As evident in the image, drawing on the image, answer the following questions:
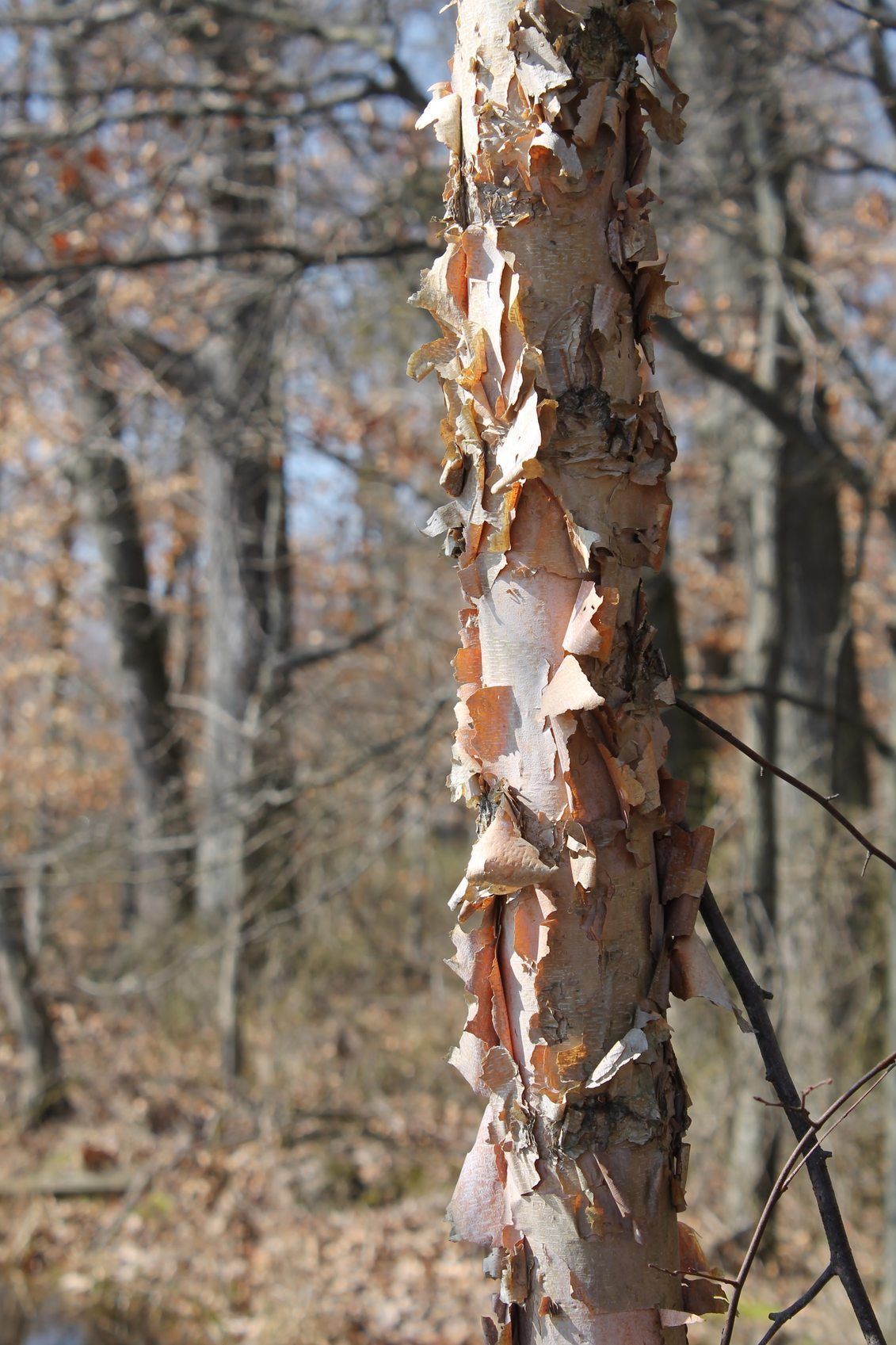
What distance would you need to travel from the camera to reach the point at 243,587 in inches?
276

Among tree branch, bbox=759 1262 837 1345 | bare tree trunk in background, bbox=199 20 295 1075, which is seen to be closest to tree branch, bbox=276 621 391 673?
bare tree trunk in background, bbox=199 20 295 1075

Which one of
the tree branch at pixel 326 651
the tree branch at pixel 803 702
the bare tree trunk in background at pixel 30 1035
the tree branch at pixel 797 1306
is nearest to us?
the tree branch at pixel 797 1306

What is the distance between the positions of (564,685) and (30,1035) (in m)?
6.46

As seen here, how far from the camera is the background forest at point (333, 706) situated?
13.7ft

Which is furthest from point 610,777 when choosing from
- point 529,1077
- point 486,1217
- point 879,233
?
point 879,233

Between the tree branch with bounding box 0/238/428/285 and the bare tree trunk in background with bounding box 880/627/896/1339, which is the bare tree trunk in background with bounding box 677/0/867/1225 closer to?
the bare tree trunk in background with bounding box 880/627/896/1339

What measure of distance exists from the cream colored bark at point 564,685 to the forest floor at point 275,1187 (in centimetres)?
340

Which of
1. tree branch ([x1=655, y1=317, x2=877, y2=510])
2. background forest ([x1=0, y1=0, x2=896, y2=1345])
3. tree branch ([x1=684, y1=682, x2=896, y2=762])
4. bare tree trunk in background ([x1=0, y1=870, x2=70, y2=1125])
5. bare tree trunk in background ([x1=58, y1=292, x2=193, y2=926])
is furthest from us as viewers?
bare tree trunk in background ([x1=58, y1=292, x2=193, y2=926])

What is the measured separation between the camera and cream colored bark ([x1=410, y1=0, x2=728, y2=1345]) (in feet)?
3.85

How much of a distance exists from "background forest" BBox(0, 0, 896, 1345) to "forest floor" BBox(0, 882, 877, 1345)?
2 cm

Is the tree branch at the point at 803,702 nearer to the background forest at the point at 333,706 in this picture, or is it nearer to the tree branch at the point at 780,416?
the background forest at the point at 333,706

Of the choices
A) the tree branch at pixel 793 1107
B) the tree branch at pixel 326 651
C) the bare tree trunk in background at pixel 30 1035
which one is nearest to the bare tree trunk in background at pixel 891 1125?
the tree branch at pixel 326 651

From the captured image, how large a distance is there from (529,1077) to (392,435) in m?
8.95

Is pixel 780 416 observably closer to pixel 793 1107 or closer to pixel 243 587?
pixel 793 1107
